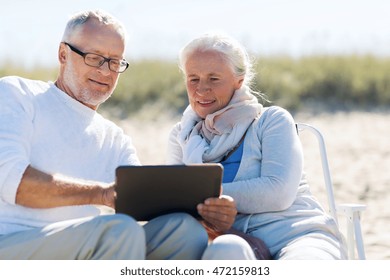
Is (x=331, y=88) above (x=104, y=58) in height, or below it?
below

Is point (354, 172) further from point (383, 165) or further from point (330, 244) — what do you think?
point (330, 244)

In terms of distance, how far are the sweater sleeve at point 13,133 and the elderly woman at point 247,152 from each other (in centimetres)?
82

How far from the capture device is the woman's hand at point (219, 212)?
10.9ft

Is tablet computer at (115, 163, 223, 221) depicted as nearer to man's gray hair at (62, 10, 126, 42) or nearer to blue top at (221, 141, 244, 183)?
blue top at (221, 141, 244, 183)

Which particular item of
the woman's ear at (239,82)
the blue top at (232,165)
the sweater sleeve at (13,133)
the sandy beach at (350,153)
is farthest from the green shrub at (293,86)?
the sweater sleeve at (13,133)

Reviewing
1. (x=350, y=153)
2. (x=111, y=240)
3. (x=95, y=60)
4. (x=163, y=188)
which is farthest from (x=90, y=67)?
(x=350, y=153)

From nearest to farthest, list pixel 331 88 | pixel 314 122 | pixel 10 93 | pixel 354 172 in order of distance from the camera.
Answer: pixel 10 93 < pixel 354 172 < pixel 314 122 < pixel 331 88

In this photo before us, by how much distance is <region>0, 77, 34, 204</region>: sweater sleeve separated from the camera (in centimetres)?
335

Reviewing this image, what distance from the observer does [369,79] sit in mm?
13242

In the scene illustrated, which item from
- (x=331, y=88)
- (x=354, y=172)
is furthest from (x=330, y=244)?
(x=331, y=88)

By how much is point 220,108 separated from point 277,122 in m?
0.35

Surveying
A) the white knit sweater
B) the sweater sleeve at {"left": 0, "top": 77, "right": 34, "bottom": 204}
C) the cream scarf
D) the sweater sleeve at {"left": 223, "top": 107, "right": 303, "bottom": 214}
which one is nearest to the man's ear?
the white knit sweater

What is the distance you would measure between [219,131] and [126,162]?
494 mm

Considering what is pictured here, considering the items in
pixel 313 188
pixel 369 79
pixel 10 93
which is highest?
pixel 10 93
